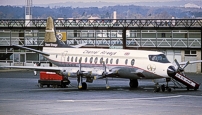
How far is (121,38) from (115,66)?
3544 centimetres

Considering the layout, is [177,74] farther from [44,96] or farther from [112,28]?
[112,28]

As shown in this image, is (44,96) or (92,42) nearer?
(44,96)

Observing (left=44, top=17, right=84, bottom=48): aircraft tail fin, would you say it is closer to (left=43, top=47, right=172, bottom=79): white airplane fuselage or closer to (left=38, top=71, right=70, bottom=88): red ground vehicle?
(left=43, top=47, right=172, bottom=79): white airplane fuselage

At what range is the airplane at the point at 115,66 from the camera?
4362 centimetres

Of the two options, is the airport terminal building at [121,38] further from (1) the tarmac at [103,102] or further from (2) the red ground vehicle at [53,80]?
(1) the tarmac at [103,102]

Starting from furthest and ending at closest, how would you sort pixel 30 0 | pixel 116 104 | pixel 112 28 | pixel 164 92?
pixel 30 0 → pixel 112 28 → pixel 164 92 → pixel 116 104

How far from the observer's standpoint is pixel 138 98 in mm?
37719

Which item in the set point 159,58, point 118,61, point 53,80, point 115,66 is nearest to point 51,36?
point 53,80

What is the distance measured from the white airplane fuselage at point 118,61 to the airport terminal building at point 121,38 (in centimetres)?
2542

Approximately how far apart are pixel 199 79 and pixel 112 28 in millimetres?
21446

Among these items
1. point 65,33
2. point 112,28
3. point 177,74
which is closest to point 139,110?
point 177,74

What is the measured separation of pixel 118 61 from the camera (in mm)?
46344

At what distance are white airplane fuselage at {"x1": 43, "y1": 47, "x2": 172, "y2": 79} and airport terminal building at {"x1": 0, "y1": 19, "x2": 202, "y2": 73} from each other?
25.4m

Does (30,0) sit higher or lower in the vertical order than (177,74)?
higher
